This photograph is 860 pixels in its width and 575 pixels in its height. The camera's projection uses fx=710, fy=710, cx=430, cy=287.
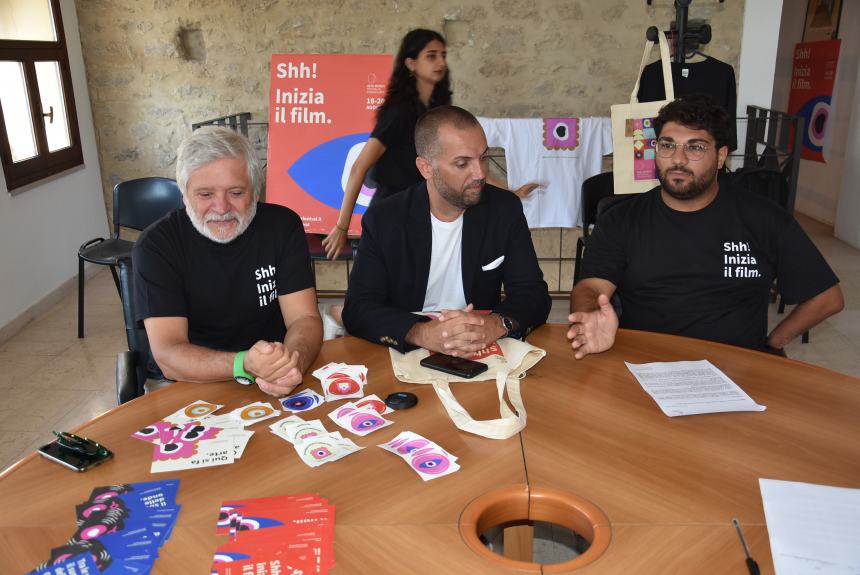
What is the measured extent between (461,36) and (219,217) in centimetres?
355

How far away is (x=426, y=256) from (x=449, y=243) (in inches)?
4.1

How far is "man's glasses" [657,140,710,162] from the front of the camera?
7.75 ft

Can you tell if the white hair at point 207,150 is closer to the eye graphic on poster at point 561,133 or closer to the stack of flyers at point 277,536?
the stack of flyers at point 277,536

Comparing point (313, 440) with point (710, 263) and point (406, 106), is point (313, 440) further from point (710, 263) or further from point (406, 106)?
point (406, 106)

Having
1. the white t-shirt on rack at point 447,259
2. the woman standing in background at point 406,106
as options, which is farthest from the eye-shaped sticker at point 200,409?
the woman standing in background at point 406,106

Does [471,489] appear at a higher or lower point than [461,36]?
lower

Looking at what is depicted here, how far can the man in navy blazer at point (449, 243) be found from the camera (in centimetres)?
230

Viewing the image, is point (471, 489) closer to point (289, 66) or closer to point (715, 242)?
point (715, 242)

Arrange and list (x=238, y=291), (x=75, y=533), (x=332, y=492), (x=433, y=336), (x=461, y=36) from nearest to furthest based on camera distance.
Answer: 1. (x=75, y=533)
2. (x=332, y=492)
3. (x=433, y=336)
4. (x=238, y=291)
5. (x=461, y=36)

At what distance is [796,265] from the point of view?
230 centimetres

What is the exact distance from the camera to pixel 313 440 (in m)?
1.54

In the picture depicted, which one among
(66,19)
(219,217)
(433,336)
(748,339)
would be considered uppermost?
(66,19)

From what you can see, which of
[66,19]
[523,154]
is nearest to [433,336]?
[523,154]

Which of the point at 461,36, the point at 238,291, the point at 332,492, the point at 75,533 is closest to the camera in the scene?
the point at 75,533
